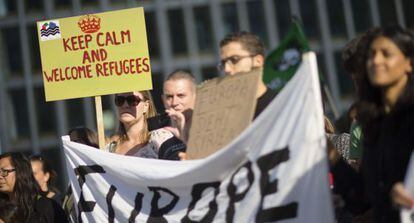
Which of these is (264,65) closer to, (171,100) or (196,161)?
(196,161)

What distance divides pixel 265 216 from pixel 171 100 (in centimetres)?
141

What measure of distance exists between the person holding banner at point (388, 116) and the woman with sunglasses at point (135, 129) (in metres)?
2.07

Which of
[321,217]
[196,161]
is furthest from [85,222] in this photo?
[321,217]

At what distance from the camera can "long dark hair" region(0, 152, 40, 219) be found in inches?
214

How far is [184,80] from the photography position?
4.96m

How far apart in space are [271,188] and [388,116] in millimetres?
707

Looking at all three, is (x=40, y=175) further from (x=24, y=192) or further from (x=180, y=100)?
(x=180, y=100)

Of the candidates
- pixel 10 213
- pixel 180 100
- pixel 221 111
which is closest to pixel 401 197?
pixel 221 111

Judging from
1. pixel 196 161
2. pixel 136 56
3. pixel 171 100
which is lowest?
pixel 196 161

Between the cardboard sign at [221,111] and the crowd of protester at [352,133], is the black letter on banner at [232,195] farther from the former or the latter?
the crowd of protester at [352,133]

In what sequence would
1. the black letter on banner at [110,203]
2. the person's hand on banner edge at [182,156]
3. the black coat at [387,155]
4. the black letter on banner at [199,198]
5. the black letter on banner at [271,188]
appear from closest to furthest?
1. the black coat at [387,155]
2. the black letter on banner at [271,188]
3. the black letter on banner at [199,198]
4. the person's hand on banner edge at [182,156]
5. the black letter on banner at [110,203]

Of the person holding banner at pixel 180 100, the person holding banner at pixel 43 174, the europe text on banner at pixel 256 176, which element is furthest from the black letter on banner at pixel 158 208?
the person holding banner at pixel 43 174

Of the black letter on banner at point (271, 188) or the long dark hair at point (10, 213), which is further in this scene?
the long dark hair at point (10, 213)

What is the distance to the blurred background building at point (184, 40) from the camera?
113ft
